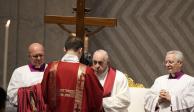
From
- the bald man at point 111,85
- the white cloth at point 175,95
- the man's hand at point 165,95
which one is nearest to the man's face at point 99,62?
the bald man at point 111,85

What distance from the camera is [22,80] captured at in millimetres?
7344

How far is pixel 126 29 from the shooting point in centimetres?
1018

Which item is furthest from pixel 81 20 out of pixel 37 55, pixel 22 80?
pixel 22 80

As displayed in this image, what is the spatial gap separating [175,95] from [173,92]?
3.5 inches

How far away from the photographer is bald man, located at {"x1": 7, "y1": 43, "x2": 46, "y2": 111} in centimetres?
718

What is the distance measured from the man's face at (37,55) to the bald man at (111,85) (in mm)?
715

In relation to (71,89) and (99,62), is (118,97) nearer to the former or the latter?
(99,62)

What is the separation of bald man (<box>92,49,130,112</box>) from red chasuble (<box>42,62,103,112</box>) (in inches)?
31.2

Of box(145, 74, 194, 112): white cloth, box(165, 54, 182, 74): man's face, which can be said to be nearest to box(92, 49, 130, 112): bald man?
box(145, 74, 194, 112): white cloth

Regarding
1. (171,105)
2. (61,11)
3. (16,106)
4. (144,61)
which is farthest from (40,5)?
(171,105)

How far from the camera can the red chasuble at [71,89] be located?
6.02 m

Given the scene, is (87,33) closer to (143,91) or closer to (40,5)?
(143,91)

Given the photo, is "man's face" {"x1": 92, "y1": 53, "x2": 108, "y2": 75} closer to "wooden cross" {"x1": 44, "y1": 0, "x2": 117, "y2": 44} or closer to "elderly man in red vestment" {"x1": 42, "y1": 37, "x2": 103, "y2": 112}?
"wooden cross" {"x1": 44, "y1": 0, "x2": 117, "y2": 44}

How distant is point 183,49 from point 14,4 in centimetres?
319
